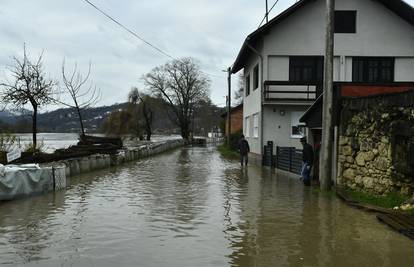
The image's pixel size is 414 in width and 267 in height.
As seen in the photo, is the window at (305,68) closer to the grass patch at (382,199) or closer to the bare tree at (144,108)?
the grass patch at (382,199)

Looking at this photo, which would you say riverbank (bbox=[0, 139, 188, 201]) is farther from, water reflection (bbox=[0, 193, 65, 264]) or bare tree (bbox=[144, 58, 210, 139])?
bare tree (bbox=[144, 58, 210, 139])

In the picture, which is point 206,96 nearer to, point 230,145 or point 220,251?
point 230,145

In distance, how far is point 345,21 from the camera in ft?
84.4

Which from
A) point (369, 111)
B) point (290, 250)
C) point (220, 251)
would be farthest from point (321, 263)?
point (369, 111)

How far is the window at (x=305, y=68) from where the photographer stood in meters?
25.9

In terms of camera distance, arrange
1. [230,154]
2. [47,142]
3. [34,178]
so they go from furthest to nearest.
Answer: [47,142], [230,154], [34,178]

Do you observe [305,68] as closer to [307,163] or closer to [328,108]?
[307,163]

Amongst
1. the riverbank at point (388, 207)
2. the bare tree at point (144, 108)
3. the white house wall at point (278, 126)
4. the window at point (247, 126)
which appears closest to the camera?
the riverbank at point (388, 207)

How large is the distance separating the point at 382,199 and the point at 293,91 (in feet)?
44.4

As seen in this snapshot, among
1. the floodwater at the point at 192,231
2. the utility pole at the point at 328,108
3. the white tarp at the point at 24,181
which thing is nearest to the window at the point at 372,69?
the utility pole at the point at 328,108

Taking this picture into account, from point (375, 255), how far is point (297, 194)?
7.15 metres

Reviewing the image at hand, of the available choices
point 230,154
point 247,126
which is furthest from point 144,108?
point 247,126

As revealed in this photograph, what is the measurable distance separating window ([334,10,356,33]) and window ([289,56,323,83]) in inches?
73.2

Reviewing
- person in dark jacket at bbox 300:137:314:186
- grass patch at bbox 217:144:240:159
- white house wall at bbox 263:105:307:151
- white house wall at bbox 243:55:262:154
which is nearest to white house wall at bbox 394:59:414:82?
white house wall at bbox 263:105:307:151
